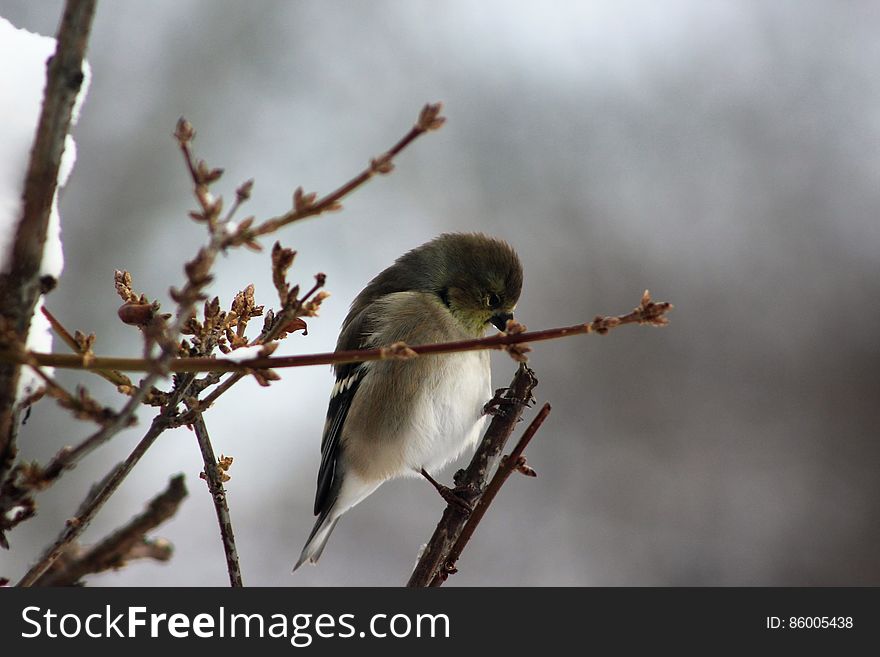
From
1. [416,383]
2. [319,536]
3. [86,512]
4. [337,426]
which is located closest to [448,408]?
[416,383]

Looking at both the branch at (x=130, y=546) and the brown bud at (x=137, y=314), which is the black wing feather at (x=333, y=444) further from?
the branch at (x=130, y=546)

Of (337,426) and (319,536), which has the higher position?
(337,426)

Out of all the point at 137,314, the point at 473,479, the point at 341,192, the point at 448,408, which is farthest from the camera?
the point at 448,408

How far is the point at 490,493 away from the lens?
1.47 meters

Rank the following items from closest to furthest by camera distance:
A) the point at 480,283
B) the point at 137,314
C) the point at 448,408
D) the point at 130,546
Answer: the point at 130,546 < the point at 137,314 < the point at 448,408 < the point at 480,283

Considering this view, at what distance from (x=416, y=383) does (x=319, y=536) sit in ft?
2.32

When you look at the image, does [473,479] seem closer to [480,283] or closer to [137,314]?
[137,314]

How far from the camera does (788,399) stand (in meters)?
5.30

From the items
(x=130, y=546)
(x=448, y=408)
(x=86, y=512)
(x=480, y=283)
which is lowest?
(x=130, y=546)

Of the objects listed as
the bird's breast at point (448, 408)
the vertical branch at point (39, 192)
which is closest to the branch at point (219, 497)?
the vertical branch at point (39, 192)

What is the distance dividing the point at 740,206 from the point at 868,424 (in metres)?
1.70

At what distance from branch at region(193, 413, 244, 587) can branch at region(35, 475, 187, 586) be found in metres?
0.63
